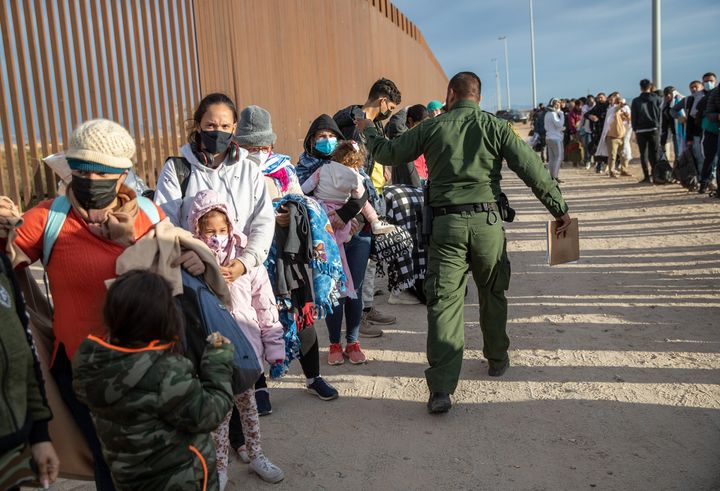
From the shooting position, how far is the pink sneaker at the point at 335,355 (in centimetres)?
521

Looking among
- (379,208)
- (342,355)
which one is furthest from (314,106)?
(342,355)

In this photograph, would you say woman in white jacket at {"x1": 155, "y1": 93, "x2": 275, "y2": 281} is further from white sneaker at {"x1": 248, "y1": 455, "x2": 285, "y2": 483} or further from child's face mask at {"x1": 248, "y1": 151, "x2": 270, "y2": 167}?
white sneaker at {"x1": 248, "y1": 455, "x2": 285, "y2": 483}

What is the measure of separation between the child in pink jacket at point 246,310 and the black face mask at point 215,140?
0.23 m

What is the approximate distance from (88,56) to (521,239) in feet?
21.0

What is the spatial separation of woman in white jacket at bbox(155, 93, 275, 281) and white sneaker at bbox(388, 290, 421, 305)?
11.7 ft

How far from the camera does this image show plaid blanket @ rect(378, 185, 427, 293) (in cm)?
627

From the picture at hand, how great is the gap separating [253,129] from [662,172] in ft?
42.2

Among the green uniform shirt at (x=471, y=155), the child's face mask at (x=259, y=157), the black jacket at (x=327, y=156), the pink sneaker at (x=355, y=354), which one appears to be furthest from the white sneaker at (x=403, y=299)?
the child's face mask at (x=259, y=157)

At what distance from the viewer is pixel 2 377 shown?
82.0 inches

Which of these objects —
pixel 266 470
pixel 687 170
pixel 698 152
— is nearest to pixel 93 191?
pixel 266 470

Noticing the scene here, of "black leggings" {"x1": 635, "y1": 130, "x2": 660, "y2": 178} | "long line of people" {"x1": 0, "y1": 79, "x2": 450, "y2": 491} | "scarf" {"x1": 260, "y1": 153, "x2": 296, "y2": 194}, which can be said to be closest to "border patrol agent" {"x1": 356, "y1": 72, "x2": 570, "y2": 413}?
"scarf" {"x1": 260, "y1": 153, "x2": 296, "y2": 194}

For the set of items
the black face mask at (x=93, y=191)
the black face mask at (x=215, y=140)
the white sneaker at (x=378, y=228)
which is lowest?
the white sneaker at (x=378, y=228)

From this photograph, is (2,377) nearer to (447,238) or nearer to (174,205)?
(174,205)

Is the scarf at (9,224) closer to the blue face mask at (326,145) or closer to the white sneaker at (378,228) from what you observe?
the blue face mask at (326,145)
